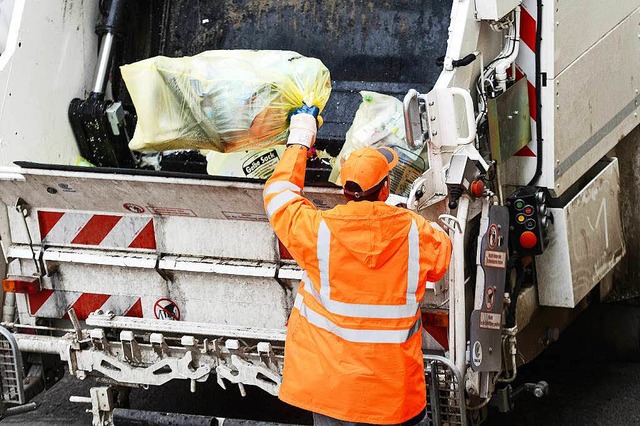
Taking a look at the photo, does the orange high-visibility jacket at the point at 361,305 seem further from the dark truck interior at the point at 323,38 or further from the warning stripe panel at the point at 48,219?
the warning stripe panel at the point at 48,219

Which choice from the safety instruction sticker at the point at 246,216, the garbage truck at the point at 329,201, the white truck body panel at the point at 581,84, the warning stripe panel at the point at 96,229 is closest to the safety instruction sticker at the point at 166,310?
the garbage truck at the point at 329,201

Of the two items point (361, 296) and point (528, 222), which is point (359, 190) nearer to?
point (361, 296)

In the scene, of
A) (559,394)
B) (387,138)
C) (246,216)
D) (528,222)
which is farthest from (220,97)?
(559,394)

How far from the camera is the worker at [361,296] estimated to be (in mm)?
3553

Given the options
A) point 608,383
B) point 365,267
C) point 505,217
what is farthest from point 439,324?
point 608,383

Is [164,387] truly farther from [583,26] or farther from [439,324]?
[583,26]

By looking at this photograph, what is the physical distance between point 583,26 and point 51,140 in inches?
77.8

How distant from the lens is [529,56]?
14.3ft

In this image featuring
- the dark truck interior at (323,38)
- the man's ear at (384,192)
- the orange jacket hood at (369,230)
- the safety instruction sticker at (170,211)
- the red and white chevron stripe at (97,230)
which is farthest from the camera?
the dark truck interior at (323,38)

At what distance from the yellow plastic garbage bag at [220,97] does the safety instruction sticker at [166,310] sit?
0.58 metres

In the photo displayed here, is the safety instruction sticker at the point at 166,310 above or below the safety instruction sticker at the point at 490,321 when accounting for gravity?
below

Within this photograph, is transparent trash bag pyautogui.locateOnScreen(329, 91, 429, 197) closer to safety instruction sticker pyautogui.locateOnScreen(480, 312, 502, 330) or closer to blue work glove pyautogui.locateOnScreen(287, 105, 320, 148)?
blue work glove pyautogui.locateOnScreen(287, 105, 320, 148)

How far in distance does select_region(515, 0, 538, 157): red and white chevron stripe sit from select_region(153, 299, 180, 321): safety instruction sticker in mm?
1299

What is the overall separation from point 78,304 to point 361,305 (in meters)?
1.48
